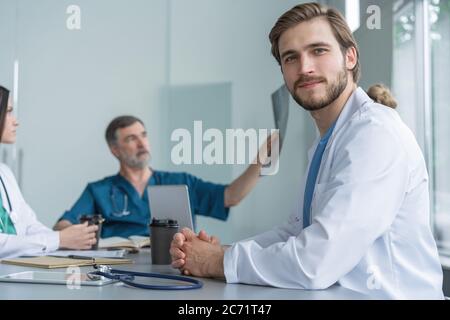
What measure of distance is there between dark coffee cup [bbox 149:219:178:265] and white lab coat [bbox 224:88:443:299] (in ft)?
1.14

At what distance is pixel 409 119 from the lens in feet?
8.66

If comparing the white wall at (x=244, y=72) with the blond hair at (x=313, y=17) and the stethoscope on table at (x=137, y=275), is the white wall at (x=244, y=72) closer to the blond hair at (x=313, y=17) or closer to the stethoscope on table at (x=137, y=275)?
the blond hair at (x=313, y=17)

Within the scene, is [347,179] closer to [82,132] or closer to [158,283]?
[158,283]

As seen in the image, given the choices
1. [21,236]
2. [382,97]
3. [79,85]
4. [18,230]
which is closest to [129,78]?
[79,85]

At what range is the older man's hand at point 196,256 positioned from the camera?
1.04 m

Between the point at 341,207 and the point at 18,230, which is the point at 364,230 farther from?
the point at 18,230

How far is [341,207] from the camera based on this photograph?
947mm

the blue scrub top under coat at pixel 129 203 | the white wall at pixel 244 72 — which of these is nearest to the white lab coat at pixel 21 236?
the blue scrub top under coat at pixel 129 203

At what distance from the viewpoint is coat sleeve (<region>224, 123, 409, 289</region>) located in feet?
3.06

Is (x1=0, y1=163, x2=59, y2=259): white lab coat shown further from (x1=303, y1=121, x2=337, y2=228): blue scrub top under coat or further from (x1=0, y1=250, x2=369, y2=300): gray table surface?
(x1=303, y1=121, x2=337, y2=228): blue scrub top under coat

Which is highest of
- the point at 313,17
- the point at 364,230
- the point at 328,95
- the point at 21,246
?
the point at 313,17

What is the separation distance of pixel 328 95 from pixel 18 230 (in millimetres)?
1137

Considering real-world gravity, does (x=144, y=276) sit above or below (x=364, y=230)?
below
